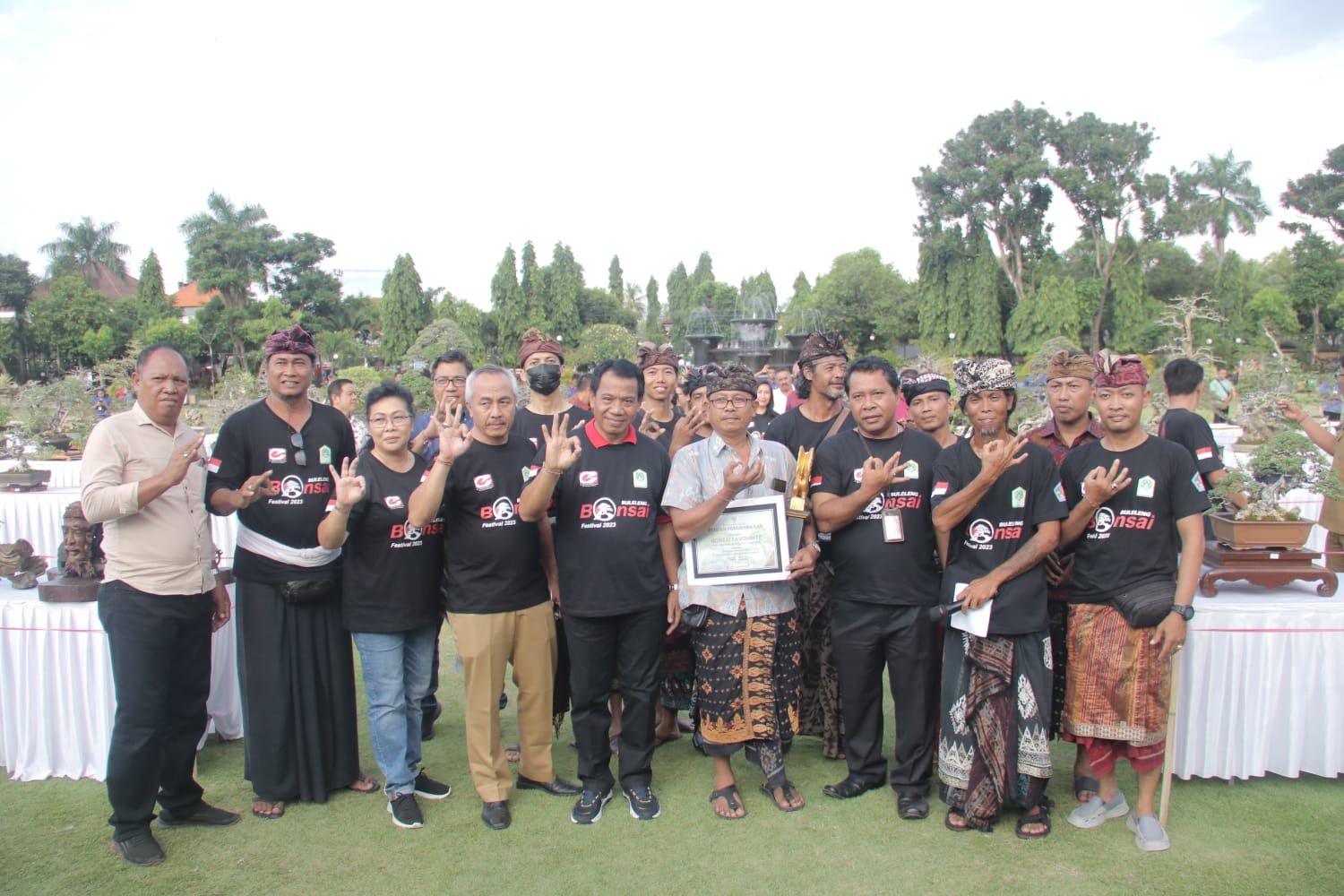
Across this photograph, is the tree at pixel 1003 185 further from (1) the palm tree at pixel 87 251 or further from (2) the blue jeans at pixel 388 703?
(1) the palm tree at pixel 87 251

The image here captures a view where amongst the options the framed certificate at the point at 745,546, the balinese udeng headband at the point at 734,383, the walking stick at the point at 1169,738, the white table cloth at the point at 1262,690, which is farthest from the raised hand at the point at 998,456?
the white table cloth at the point at 1262,690

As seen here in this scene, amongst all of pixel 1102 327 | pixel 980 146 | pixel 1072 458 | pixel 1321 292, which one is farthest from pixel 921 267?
pixel 1072 458

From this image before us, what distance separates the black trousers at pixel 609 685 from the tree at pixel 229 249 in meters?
51.3

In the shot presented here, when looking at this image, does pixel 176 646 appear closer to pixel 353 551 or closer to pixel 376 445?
pixel 353 551

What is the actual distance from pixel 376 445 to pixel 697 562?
156 centimetres

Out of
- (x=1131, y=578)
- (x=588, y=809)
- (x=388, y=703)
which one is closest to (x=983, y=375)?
(x=1131, y=578)

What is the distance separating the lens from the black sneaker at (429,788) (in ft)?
13.7

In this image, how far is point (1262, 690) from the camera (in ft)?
13.3

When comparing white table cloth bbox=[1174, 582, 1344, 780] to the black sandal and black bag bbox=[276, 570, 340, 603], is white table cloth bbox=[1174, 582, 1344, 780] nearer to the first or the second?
the black sandal

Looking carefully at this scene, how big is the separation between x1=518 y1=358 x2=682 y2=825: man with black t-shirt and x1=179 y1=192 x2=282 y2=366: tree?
168 ft

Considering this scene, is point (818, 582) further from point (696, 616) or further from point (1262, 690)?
point (1262, 690)

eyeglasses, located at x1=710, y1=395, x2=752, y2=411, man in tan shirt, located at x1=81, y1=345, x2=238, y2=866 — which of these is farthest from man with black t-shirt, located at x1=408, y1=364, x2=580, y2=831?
man in tan shirt, located at x1=81, y1=345, x2=238, y2=866

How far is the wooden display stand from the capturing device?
416cm

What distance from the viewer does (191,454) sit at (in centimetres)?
362
